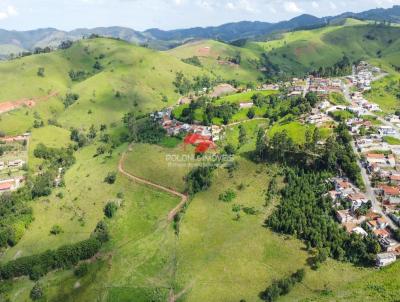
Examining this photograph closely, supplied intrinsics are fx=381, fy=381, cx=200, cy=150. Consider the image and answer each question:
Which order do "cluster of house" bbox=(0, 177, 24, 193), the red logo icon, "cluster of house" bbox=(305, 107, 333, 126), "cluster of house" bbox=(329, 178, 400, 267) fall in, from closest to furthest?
"cluster of house" bbox=(329, 178, 400, 267) → "cluster of house" bbox=(0, 177, 24, 193) → the red logo icon → "cluster of house" bbox=(305, 107, 333, 126)

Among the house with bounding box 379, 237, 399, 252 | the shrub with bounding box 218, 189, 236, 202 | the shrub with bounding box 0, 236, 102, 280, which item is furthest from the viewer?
the shrub with bounding box 218, 189, 236, 202

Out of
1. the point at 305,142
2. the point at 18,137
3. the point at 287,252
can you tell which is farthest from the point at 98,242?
the point at 18,137

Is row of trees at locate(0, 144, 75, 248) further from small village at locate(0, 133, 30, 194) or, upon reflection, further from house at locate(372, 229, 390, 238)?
house at locate(372, 229, 390, 238)

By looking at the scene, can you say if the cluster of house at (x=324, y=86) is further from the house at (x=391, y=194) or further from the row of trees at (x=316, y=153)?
the house at (x=391, y=194)

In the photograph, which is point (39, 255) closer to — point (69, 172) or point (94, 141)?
point (69, 172)

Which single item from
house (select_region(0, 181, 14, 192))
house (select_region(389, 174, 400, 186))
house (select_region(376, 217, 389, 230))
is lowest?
house (select_region(0, 181, 14, 192))

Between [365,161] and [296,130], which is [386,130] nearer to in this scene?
[365,161]

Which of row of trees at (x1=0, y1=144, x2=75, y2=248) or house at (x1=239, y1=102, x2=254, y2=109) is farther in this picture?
house at (x1=239, y1=102, x2=254, y2=109)

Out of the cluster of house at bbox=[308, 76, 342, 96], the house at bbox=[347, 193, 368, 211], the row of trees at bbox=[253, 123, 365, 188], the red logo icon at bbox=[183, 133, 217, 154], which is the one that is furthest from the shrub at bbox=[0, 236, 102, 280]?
the cluster of house at bbox=[308, 76, 342, 96]
